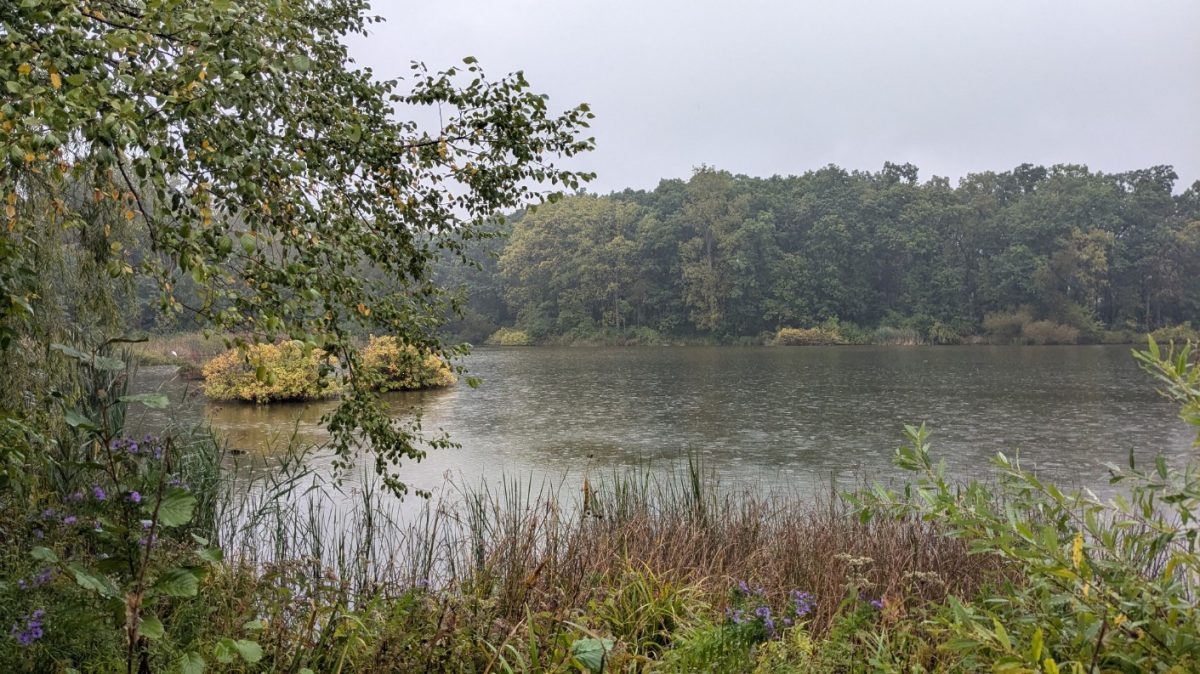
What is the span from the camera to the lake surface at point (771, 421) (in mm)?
10500

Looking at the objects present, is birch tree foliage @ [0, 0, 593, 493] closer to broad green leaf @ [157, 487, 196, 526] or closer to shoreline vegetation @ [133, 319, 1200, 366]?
broad green leaf @ [157, 487, 196, 526]

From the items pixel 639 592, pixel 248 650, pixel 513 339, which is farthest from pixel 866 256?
pixel 248 650

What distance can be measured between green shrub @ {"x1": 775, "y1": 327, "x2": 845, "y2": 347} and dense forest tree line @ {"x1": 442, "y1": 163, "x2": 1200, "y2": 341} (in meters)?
1.94

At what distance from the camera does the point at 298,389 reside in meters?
17.8

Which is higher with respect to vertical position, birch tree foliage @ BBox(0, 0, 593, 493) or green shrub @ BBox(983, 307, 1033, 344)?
birch tree foliage @ BBox(0, 0, 593, 493)

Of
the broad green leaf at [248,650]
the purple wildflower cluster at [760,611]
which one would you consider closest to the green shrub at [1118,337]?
the purple wildflower cluster at [760,611]

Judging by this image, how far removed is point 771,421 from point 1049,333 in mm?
44037

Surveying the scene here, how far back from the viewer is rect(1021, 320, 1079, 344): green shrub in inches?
1980

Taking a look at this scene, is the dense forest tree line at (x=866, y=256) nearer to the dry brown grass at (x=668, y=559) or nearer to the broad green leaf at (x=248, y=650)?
the dry brown grass at (x=668, y=559)

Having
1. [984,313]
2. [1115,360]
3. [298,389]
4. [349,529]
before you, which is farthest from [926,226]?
[349,529]

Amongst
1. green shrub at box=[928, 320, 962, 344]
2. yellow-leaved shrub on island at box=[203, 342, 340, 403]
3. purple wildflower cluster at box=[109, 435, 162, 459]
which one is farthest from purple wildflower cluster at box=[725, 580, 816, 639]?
green shrub at box=[928, 320, 962, 344]

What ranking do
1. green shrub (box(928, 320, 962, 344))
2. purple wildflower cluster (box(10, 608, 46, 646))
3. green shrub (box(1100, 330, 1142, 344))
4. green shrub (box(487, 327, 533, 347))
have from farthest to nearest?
1. green shrub (box(487, 327, 533, 347))
2. green shrub (box(928, 320, 962, 344))
3. green shrub (box(1100, 330, 1142, 344))
4. purple wildflower cluster (box(10, 608, 46, 646))

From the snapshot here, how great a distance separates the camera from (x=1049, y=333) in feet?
166

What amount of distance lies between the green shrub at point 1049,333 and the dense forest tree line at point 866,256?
131cm
